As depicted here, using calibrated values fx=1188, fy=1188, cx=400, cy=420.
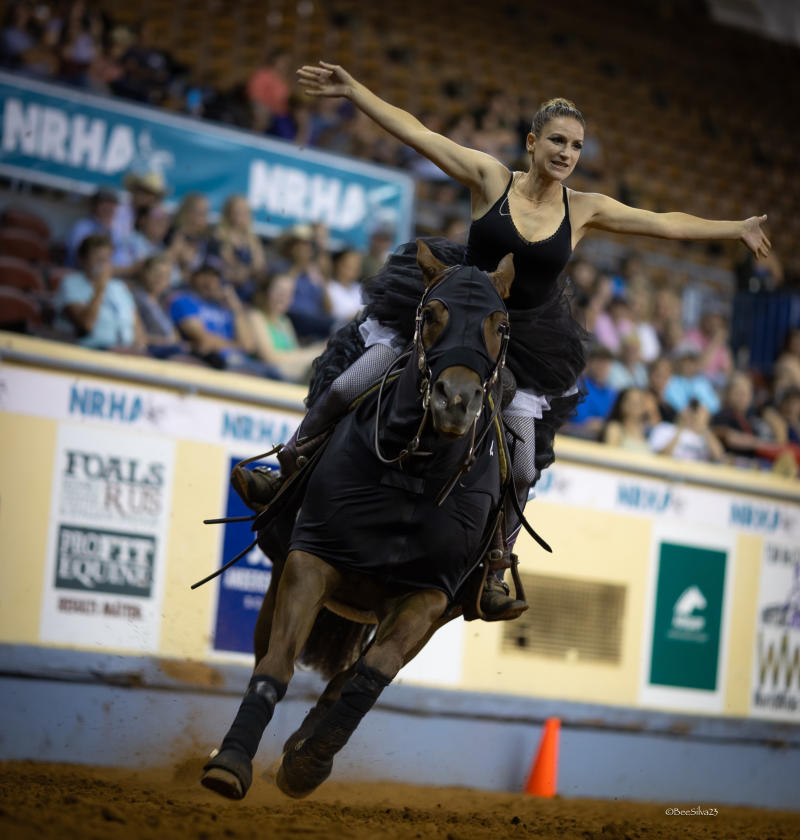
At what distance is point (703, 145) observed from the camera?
740 inches

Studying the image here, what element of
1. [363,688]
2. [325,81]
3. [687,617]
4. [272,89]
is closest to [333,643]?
[363,688]

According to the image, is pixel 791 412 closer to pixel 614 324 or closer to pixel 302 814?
pixel 614 324

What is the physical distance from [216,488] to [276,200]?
348cm

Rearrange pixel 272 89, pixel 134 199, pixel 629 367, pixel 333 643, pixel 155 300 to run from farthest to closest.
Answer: pixel 272 89, pixel 629 367, pixel 134 199, pixel 155 300, pixel 333 643

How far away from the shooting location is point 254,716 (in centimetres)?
442

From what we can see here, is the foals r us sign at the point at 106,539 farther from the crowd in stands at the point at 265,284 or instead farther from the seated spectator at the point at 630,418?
the seated spectator at the point at 630,418

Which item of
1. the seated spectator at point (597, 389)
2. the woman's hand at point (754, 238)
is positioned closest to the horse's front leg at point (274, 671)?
the woman's hand at point (754, 238)

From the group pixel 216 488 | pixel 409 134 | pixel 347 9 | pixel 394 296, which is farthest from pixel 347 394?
pixel 347 9

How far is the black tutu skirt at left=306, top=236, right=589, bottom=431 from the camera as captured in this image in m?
5.47

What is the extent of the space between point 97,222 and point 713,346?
737cm

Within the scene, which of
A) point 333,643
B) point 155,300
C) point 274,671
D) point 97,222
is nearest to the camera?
point 274,671

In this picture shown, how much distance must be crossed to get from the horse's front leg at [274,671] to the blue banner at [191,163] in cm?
524

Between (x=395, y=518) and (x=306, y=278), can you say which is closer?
(x=395, y=518)

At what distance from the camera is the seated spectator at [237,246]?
9672 mm
